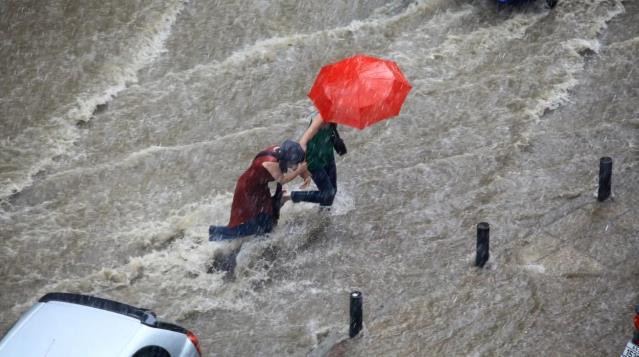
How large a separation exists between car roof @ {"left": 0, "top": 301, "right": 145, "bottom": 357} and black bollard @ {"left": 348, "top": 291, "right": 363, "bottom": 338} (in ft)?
7.27

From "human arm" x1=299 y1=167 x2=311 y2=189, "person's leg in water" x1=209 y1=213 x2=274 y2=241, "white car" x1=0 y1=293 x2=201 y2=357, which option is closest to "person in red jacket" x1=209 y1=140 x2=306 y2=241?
"person's leg in water" x1=209 y1=213 x2=274 y2=241

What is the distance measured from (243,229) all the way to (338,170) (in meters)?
2.66

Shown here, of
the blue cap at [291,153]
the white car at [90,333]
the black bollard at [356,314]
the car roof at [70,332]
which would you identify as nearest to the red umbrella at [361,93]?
the blue cap at [291,153]

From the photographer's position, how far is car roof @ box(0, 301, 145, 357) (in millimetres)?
6684

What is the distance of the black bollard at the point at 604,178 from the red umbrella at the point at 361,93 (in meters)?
2.53

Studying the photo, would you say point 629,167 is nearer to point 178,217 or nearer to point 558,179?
point 558,179

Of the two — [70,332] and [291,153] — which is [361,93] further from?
[70,332]

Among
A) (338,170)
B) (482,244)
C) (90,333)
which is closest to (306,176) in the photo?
(338,170)

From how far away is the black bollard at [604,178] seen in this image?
9.81 metres

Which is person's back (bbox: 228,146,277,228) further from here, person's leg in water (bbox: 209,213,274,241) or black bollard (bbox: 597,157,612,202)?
black bollard (bbox: 597,157,612,202)

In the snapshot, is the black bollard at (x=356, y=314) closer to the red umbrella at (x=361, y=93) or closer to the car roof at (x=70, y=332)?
the red umbrella at (x=361, y=93)

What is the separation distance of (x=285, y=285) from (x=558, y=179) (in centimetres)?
401

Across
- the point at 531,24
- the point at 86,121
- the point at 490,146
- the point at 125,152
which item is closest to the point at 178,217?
the point at 125,152

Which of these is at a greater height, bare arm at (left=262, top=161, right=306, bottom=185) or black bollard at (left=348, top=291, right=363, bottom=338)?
bare arm at (left=262, top=161, right=306, bottom=185)
